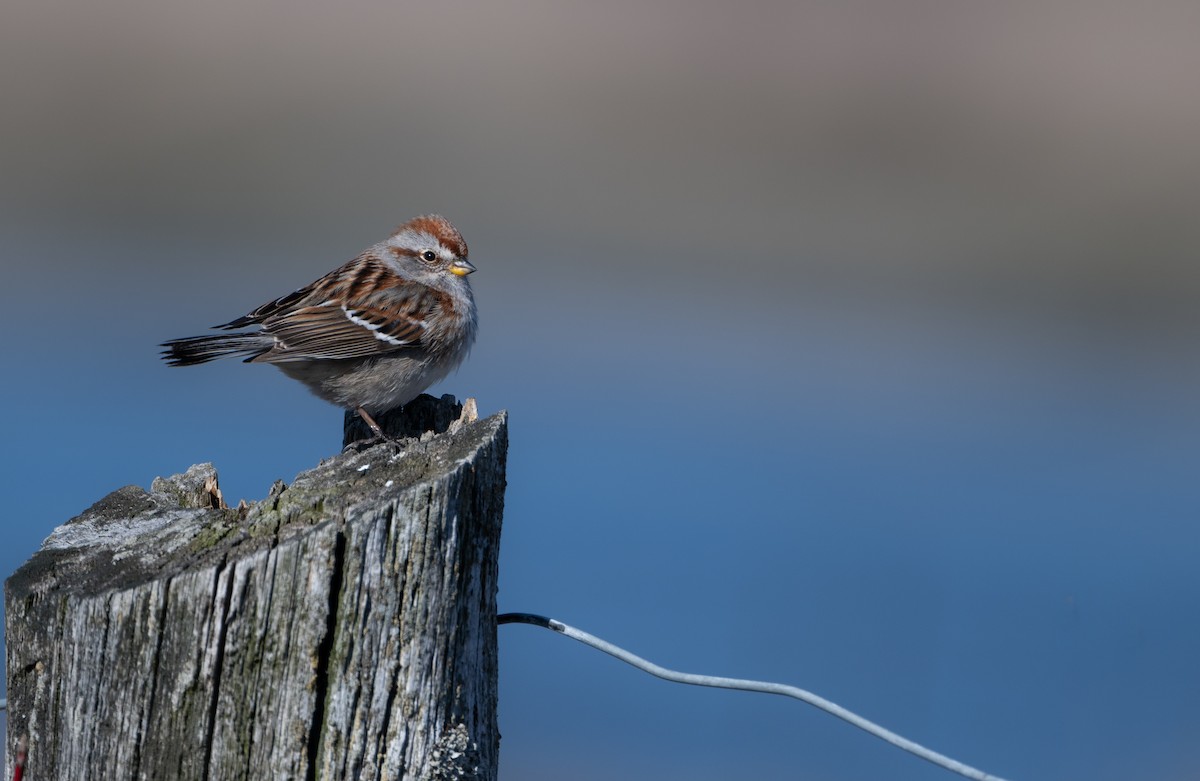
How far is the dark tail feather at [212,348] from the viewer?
19.0 feet

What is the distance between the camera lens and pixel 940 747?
8102 mm

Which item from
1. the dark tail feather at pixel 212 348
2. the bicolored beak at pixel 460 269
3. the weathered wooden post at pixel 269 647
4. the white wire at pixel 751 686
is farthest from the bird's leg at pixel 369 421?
the weathered wooden post at pixel 269 647

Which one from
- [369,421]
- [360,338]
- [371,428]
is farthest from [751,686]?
[360,338]

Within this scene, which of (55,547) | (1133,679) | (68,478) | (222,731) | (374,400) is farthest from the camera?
(68,478)

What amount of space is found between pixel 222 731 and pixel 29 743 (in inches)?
18.3

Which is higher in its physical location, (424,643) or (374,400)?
(374,400)

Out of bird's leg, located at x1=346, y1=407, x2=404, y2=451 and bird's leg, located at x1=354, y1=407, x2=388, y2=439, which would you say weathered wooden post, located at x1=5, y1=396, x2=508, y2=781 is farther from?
bird's leg, located at x1=354, y1=407, x2=388, y2=439

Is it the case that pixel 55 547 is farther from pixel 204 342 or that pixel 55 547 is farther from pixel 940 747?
pixel 940 747

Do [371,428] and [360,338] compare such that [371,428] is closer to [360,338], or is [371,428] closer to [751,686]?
[360,338]

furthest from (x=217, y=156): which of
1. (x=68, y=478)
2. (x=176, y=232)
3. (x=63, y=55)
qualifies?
(x=68, y=478)

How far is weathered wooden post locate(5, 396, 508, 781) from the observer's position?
2717mm

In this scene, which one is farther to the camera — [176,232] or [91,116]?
[91,116]

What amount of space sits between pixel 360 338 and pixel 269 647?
347 centimetres

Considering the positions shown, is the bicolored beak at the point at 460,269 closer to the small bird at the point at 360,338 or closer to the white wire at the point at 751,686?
the small bird at the point at 360,338
